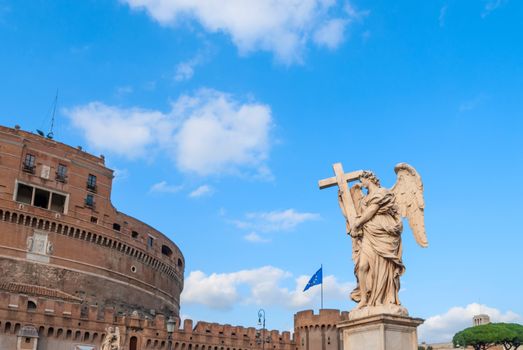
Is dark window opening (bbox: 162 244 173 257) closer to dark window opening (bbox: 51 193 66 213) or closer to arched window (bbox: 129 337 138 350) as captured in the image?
dark window opening (bbox: 51 193 66 213)

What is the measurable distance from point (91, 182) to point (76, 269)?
879 centimetres

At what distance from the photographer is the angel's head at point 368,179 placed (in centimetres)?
814

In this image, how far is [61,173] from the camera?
5897 centimetres

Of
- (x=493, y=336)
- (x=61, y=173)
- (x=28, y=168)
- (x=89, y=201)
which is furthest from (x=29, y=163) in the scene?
(x=493, y=336)

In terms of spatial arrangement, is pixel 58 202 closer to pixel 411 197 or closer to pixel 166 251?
pixel 166 251

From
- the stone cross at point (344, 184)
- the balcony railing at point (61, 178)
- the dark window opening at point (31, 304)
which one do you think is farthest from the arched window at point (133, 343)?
the stone cross at point (344, 184)

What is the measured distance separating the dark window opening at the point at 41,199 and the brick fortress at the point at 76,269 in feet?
0.31

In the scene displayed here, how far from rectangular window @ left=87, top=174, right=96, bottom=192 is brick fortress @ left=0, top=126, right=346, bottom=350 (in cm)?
14

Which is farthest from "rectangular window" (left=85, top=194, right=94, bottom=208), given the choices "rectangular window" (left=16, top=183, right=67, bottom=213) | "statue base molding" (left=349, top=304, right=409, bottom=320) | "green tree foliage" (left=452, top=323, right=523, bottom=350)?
"green tree foliage" (left=452, top=323, right=523, bottom=350)

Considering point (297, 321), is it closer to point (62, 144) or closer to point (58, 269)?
point (58, 269)

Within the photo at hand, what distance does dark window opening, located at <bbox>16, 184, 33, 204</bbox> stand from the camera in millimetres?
56531

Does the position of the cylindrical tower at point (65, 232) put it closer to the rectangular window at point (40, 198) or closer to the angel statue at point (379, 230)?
the rectangular window at point (40, 198)

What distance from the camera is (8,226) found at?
54.5 m

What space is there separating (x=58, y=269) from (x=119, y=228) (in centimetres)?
856
